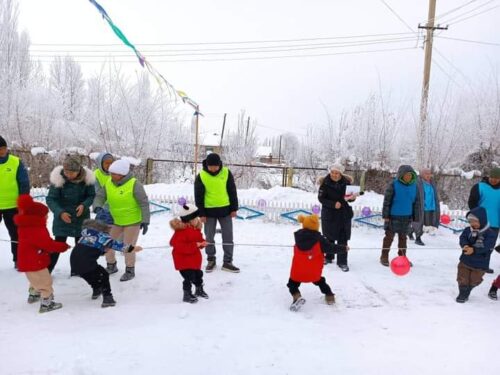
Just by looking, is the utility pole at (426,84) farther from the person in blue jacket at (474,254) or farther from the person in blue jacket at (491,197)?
the person in blue jacket at (474,254)

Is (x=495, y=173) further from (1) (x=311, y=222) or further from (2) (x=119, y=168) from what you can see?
(2) (x=119, y=168)

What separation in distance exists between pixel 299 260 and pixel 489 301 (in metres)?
2.42

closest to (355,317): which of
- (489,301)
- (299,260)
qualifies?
(299,260)

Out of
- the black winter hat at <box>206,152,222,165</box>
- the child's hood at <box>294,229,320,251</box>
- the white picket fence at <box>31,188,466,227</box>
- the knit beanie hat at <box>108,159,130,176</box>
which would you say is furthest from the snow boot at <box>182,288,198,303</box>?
the white picket fence at <box>31,188,466,227</box>

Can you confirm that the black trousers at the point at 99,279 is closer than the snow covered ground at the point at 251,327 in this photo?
No

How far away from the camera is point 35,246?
11.0 ft

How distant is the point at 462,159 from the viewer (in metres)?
13.5

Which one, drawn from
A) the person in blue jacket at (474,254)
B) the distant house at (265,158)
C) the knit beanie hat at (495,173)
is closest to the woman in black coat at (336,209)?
the person in blue jacket at (474,254)

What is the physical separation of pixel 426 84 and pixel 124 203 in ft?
37.2

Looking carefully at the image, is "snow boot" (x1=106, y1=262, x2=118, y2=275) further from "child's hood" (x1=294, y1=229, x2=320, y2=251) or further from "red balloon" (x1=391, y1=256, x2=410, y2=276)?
"red balloon" (x1=391, y1=256, x2=410, y2=276)

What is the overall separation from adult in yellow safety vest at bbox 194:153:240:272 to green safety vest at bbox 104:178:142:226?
0.89 m

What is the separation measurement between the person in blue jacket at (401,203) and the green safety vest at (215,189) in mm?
2482

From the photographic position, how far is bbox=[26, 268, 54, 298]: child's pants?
3.40 m

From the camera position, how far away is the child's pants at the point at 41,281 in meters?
3.40
